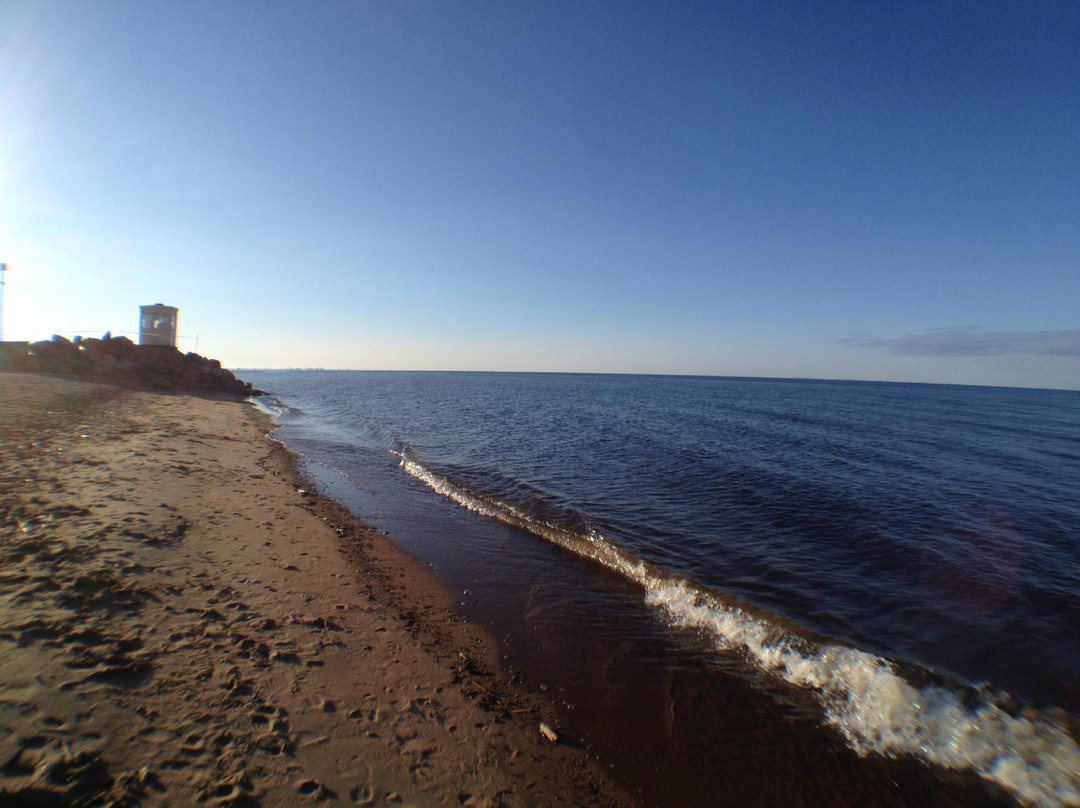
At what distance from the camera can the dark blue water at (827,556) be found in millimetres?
6328

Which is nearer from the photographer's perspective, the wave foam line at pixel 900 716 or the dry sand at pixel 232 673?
the dry sand at pixel 232 673

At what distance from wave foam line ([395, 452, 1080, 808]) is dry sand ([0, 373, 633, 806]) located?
12.5ft

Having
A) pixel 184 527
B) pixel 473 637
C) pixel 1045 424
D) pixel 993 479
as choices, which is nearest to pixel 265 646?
pixel 473 637

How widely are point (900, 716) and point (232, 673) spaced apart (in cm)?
877

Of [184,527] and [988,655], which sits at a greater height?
[184,527]

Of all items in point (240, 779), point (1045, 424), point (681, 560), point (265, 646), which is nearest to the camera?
point (240, 779)

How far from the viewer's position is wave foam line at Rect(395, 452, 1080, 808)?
5410 millimetres

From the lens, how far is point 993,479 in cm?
1964

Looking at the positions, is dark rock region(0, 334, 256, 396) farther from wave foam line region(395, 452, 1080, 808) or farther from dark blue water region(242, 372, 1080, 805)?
wave foam line region(395, 452, 1080, 808)

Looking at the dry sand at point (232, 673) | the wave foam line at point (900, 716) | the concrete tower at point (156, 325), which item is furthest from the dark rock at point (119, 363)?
the wave foam line at point (900, 716)

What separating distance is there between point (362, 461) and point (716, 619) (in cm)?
1733

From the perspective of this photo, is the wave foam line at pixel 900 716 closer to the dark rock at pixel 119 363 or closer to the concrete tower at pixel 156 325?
the dark rock at pixel 119 363

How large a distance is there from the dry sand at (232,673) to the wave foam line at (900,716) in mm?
3808

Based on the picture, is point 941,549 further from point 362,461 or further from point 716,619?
point 362,461
